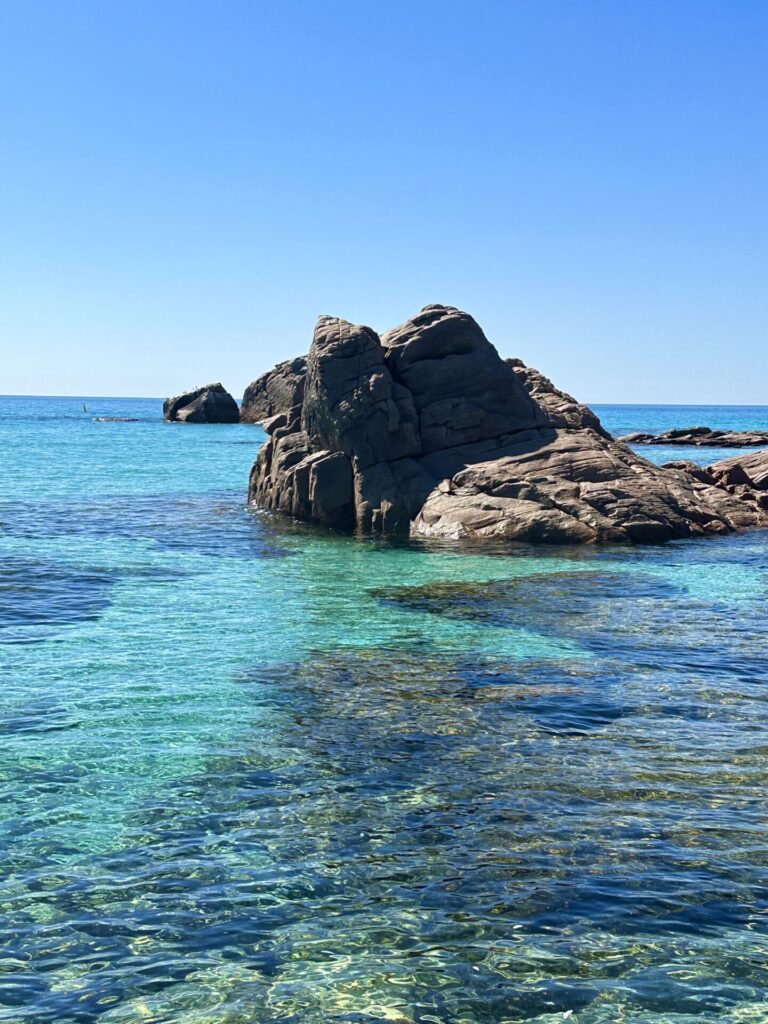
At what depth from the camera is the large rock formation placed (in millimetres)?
30703

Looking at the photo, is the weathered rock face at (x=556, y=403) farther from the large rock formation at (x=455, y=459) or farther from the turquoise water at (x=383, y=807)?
the turquoise water at (x=383, y=807)

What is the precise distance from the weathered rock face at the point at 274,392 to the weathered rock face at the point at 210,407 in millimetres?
1594

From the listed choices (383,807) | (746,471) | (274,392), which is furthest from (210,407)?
(383,807)

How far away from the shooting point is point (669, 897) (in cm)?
810

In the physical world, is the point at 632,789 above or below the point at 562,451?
below

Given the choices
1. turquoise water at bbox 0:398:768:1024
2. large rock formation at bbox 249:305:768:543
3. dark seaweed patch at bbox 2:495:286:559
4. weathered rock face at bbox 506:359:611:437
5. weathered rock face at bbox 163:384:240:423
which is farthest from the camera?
weathered rock face at bbox 163:384:240:423

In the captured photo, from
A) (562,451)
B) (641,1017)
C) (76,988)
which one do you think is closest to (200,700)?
(76,988)

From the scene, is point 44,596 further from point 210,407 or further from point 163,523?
point 210,407

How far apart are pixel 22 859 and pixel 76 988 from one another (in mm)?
2229

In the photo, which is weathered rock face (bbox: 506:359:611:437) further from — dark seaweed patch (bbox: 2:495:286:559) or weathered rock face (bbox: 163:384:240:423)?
weathered rock face (bbox: 163:384:240:423)

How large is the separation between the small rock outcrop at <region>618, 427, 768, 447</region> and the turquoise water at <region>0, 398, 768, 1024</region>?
68997 millimetres

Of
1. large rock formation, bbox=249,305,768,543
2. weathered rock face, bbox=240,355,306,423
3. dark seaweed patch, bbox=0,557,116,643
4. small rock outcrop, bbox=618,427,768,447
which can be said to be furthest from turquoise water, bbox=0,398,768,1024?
small rock outcrop, bbox=618,427,768,447

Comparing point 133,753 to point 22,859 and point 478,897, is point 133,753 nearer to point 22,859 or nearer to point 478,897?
point 22,859

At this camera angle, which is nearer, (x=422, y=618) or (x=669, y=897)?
(x=669, y=897)
